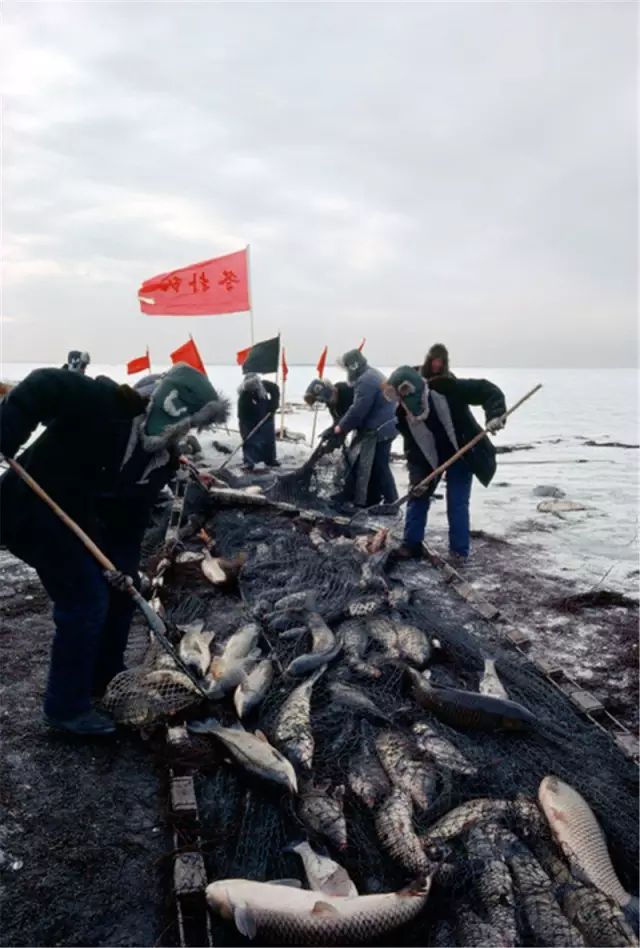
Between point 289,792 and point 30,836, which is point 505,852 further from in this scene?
point 30,836

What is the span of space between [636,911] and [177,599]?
14.8 ft

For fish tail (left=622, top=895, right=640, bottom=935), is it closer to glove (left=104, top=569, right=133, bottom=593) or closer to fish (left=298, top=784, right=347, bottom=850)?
fish (left=298, top=784, right=347, bottom=850)

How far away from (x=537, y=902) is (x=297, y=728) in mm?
1538

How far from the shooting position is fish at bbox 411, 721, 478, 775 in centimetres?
344

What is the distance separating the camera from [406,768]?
11.3 feet

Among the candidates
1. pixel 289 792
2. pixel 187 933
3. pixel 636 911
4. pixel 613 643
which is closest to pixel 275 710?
pixel 289 792

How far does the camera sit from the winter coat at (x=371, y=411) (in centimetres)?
991

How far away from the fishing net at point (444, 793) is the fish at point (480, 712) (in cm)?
5

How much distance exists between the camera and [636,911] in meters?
2.69

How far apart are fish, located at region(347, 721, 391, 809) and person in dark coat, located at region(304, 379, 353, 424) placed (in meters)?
8.14

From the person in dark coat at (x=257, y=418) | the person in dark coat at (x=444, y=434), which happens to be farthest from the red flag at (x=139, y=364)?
the person in dark coat at (x=444, y=434)

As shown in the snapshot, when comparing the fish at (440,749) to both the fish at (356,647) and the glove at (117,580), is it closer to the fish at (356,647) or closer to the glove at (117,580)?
the fish at (356,647)

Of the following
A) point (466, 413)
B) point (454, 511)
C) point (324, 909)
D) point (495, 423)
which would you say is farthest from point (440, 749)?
point (466, 413)

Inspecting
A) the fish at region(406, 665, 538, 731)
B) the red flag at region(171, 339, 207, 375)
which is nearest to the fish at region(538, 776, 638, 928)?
the fish at region(406, 665, 538, 731)
